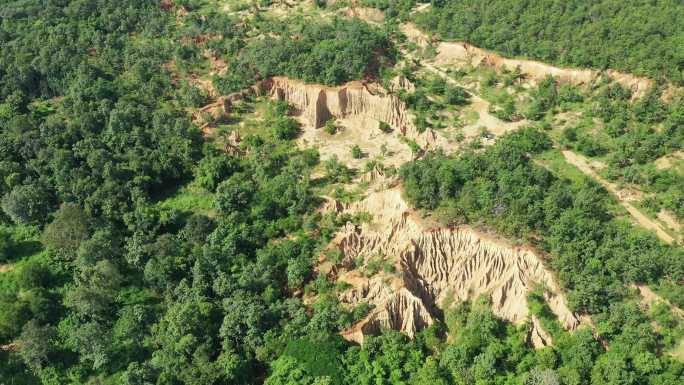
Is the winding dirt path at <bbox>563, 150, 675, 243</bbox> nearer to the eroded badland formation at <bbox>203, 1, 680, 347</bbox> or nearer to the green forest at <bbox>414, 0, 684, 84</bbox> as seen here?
the eroded badland formation at <bbox>203, 1, 680, 347</bbox>

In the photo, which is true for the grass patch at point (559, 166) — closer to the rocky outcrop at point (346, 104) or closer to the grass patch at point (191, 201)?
the rocky outcrop at point (346, 104)

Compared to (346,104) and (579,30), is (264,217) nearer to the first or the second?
(346,104)

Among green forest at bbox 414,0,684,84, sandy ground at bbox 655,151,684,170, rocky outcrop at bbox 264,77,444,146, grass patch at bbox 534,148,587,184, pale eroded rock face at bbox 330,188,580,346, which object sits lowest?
pale eroded rock face at bbox 330,188,580,346

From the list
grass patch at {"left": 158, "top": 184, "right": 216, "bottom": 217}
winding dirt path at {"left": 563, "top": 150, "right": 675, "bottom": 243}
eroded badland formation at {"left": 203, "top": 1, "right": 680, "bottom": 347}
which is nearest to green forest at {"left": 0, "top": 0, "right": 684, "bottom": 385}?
grass patch at {"left": 158, "top": 184, "right": 216, "bottom": 217}

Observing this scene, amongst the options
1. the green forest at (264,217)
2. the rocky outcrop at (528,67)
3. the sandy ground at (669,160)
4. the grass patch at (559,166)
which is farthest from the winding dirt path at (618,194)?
the rocky outcrop at (528,67)

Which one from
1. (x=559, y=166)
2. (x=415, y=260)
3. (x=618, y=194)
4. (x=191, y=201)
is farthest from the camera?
(x=191, y=201)

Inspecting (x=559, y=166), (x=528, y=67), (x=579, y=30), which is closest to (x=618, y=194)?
(x=559, y=166)
